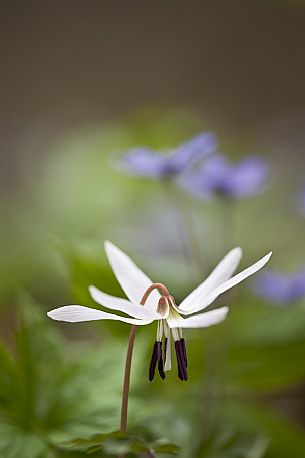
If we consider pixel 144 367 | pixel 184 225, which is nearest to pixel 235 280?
pixel 144 367

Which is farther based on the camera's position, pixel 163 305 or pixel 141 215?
pixel 141 215

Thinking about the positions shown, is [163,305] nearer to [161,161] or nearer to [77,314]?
[77,314]

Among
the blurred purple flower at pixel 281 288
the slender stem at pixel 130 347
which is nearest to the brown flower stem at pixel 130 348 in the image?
the slender stem at pixel 130 347

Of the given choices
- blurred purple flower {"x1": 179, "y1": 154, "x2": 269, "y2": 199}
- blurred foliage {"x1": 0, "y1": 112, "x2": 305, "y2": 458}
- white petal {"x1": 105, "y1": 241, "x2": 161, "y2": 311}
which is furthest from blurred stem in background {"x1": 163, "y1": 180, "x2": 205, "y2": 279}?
white petal {"x1": 105, "y1": 241, "x2": 161, "y2": 311}

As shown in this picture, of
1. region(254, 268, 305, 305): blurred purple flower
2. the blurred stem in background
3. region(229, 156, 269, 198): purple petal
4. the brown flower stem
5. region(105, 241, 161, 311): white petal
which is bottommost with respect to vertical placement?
the brown flower stem

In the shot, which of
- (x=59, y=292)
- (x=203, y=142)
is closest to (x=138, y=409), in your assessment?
(x=203, y=142)

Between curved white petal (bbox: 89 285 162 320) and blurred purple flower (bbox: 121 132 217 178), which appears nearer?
curved white petal (bbox: 89 285 162 320)

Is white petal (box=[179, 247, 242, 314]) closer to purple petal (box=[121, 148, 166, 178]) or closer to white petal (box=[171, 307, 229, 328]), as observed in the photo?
white petal (box=[171, 307, 229, 328])

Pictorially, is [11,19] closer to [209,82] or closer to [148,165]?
[209,82]
